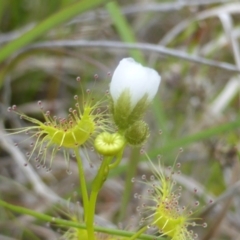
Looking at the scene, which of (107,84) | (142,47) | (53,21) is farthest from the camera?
(107,84)

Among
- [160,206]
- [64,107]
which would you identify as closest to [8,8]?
[64,107]

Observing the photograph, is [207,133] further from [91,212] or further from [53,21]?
[91,212]

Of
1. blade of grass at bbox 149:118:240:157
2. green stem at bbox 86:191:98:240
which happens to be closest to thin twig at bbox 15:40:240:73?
blade of grass at bbox 149:118:240:157

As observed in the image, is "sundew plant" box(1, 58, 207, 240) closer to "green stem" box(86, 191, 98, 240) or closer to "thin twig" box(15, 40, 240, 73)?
"green stem" box(86, 191, 98, 240)

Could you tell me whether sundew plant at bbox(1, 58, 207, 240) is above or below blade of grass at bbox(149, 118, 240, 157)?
below

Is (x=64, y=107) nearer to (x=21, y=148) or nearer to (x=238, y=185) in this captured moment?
(x=21, y=148)

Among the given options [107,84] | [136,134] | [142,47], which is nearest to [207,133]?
[142,47]
